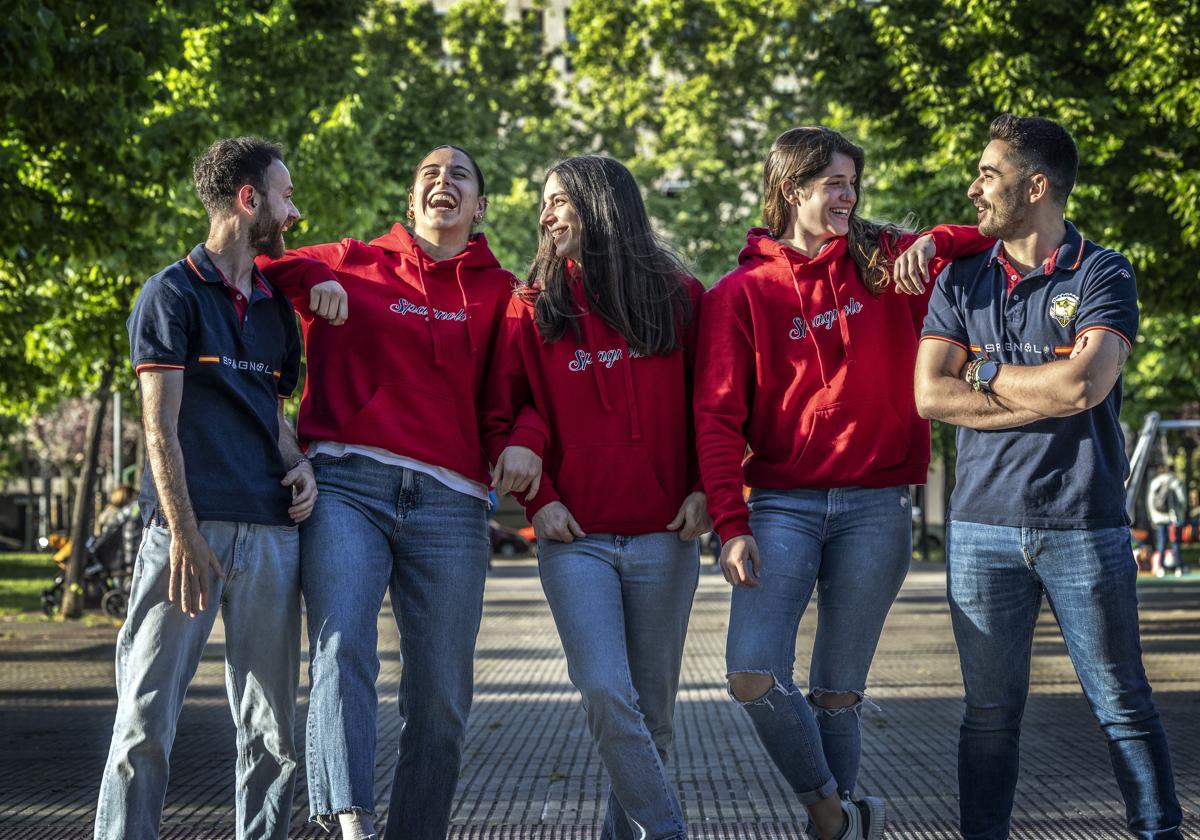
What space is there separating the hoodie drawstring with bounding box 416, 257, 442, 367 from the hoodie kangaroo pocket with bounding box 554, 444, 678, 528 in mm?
475

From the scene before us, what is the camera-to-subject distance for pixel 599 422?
4.45 m

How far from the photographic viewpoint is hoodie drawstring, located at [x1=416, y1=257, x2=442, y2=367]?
451 centimetres

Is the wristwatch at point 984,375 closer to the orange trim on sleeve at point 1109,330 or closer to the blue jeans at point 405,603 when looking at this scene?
the orange trim on sleeve at point 1109,330

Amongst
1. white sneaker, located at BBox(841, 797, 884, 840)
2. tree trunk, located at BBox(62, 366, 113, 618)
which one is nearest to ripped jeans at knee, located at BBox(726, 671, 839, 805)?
white sneaker, located at BBox(841, 797, 884, 840)

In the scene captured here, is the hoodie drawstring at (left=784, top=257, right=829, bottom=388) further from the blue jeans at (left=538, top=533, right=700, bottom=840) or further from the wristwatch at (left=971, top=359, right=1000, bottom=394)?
the blue jeans at (left=538, top=533, right=700, bottom=840)

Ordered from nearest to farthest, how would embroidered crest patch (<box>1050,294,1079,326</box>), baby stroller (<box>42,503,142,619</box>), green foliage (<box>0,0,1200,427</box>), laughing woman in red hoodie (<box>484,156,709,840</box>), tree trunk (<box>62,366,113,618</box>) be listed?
laughing woman in red hoodie (<box>484,156,709,840</box>) → embroidered crest patch (<box>1050,294,1079,326</box>) → green foliage (<box>0,0,1200,427</box>) → baby stroller (<box>42,503,142,619</box>) → tree trunk (<box>62,366,113,618</box>)

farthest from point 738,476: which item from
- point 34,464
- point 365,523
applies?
point 34,464

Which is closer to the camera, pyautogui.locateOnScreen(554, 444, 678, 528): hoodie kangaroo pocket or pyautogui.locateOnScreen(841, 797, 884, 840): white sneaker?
pyautogui.locateOnScreen(554, 444, 678, 528): hoodie kangaroo pocket

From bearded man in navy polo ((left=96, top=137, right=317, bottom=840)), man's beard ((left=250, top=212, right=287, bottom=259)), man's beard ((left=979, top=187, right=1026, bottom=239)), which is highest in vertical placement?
man's beard ((left=979, top=187, right=1026, bottom=239))

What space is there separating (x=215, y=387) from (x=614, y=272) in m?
1.17

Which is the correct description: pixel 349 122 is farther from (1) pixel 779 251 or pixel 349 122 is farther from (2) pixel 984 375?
(2) pixel 984 375

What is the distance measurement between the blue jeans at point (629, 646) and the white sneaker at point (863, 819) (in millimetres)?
568

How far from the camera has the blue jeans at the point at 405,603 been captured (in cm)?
424

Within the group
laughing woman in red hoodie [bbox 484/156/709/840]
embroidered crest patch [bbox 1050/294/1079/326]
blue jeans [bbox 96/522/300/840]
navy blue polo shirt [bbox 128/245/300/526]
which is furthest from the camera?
embroidered crest patch [bbox 1050/294/1079/326]
